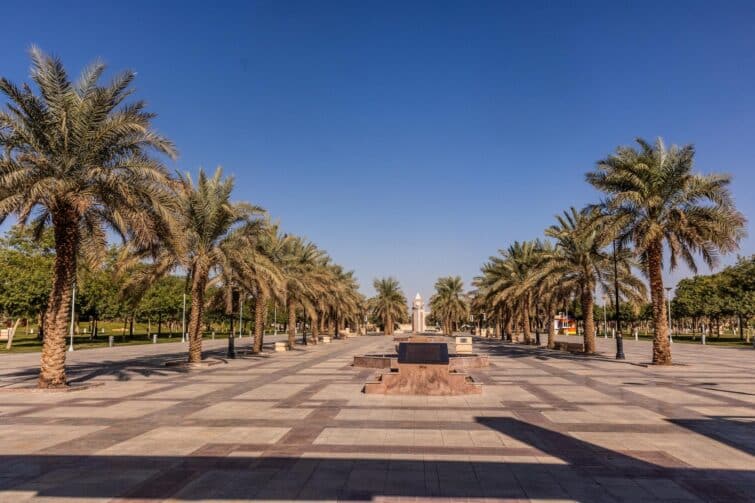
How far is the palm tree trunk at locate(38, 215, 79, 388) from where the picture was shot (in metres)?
15.8

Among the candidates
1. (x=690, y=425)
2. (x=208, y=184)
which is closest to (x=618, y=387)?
(x=690, y=425)

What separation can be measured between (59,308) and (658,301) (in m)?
23.4

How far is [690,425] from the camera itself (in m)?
10.7

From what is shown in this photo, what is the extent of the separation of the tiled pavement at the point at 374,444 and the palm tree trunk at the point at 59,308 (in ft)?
3.48

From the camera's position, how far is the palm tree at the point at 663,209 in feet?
72.3

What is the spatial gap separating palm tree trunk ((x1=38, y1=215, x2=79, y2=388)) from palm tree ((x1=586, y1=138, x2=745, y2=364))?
20.6 m

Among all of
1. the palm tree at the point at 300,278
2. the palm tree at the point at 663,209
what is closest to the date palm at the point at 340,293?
the palm tree at the point at 300,278

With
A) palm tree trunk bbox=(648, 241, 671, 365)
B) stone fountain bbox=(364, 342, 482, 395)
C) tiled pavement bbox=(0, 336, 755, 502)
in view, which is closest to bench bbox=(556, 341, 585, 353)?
palm tree trunk bbox=(648, 241, 671, 365)

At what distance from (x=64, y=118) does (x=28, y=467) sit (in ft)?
36.8

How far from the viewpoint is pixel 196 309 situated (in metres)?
23.4

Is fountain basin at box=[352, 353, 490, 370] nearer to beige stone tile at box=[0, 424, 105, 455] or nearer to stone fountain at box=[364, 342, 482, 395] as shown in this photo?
stone fountain at box=[364, 342, 482, 395]

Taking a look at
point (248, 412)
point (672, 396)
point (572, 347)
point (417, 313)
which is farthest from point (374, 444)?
point (417, 313)

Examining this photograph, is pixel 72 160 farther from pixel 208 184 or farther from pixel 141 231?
pixel 208 184

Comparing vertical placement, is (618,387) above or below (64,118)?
below
